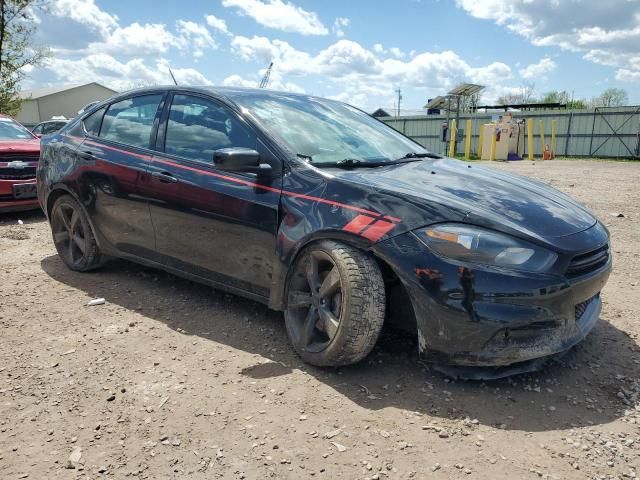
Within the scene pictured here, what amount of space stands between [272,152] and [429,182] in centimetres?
97

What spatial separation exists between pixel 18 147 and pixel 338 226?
6.09 meters

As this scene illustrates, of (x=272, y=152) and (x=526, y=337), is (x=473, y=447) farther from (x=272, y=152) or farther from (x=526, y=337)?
(x=272, y=152)

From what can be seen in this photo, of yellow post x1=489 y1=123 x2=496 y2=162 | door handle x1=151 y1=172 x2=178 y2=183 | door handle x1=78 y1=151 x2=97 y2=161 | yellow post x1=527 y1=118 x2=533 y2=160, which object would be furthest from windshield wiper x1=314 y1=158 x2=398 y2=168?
yellow post x1=527 y1=118 x2=533 y2=160

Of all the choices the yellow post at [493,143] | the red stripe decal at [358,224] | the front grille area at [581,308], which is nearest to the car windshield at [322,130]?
the red stripe decal at [358,224]

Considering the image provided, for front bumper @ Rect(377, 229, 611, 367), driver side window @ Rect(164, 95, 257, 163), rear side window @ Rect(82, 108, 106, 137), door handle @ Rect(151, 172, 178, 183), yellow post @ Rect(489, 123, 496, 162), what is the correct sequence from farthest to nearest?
1. yellow post @ Rect(489, 123, 496, 162)
2. rear side window @ Rect(82, 108, 106, 137)
3. door handle @ Rect(151, 172, 178, 183)
4. driver side window @ Rect(164, 95, 257, 163)
5. front bumper @ Rect(377, 229, 611, 367)

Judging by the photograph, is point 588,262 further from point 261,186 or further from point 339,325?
point 261,186

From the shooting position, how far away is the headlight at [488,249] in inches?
96.7

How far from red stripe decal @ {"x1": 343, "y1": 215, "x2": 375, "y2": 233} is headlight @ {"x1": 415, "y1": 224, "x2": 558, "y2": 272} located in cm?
35

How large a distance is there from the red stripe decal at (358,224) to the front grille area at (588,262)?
1.03m

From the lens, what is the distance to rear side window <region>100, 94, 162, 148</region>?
154 inches

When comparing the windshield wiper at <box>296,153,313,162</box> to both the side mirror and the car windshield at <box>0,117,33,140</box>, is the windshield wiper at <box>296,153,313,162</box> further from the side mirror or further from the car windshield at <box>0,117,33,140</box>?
the car windshield at <box>0,117,33,140</box>

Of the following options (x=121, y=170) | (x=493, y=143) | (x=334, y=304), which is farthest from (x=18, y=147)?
(x=493, y=143)

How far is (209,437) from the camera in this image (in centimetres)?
233

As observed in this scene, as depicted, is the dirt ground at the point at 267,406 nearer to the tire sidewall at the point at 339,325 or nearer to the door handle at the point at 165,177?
the tire sidewall at the point at 339,325
